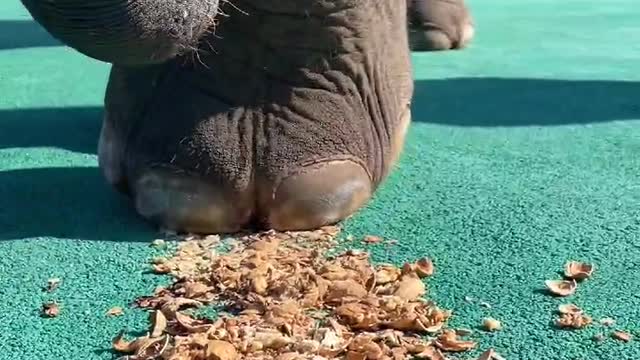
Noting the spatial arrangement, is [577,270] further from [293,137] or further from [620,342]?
[293,137]

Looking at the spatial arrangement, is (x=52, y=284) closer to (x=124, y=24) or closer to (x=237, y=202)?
(x=237, y=202)

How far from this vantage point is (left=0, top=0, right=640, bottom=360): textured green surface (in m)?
0.83

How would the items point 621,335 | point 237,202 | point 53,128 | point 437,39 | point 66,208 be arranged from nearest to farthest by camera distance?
point 621,335, point 237,202, point 66,208, point 53,128, point 437,39

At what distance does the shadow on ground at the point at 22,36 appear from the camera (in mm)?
2449

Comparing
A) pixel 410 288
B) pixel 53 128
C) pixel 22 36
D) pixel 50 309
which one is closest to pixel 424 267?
pixel 410 288

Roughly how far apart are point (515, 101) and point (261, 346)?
3.47 feet


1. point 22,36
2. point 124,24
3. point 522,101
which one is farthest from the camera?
point 22,36

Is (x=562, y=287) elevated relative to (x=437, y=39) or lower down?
elevated

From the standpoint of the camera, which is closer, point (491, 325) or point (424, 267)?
point (491, 325)

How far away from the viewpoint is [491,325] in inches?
31.6

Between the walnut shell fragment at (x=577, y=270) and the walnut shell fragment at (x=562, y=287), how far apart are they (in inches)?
0.4

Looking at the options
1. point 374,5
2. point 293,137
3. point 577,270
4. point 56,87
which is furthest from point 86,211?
point 56,87

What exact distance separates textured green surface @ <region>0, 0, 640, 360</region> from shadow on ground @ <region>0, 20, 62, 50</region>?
1.41 feet

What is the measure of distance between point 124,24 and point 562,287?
0.42m
